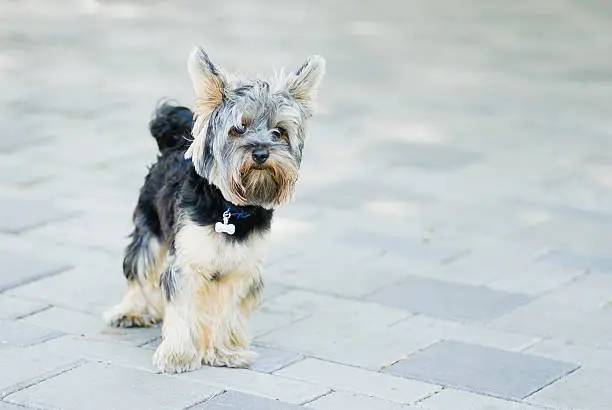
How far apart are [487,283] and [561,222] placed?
1.33 meters

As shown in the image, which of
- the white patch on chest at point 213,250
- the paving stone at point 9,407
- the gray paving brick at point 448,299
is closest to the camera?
the paving stone at point 9,407

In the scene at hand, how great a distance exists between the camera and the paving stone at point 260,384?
549 centimetres

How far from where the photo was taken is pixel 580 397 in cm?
556

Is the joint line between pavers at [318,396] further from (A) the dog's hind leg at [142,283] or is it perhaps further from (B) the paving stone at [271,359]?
(A) the dog's hind leg at [142,283]

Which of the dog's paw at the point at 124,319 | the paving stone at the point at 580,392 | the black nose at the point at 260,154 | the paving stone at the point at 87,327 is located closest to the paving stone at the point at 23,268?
the paving stone at the point at 87,327

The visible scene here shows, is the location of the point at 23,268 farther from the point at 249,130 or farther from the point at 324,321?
the point at 249,130

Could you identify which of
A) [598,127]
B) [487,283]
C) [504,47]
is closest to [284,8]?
[504,47]

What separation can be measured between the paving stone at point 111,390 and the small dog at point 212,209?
17 cm

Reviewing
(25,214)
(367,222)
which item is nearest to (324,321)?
(367,222)

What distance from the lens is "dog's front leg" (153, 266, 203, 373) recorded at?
5742 mm

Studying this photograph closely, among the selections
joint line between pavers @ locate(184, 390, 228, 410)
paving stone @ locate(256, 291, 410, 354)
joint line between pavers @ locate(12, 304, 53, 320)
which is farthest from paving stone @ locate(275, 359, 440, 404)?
joint line between pavers @ locate(12, 304, 53, 320)

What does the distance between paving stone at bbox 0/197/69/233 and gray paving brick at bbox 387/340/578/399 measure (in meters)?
3.11

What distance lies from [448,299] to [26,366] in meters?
2.39

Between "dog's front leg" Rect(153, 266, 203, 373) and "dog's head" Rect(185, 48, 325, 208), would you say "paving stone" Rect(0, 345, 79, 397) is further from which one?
"dog's head" Rect(185, 48, 325, 208)
